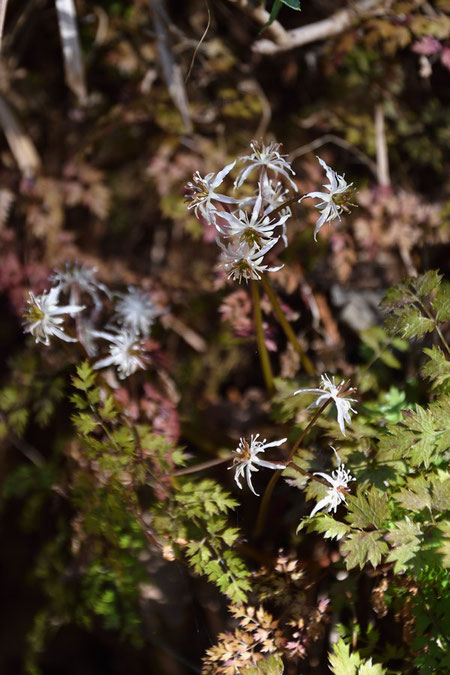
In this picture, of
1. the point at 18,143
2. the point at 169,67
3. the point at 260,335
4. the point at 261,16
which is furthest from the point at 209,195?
the point at 18,143

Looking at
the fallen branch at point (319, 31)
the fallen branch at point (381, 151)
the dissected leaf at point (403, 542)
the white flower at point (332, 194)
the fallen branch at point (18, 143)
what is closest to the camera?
the dissected leaf at point (403, 542)

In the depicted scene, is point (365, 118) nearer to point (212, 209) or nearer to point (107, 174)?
point (107, 174)

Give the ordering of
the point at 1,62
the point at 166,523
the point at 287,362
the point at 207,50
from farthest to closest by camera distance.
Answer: the point at 1,62 → the point at 207,50 → the point at 287,362 → the point at 166,523

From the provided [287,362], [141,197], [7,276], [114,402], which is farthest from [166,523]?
Answer: [141,197]

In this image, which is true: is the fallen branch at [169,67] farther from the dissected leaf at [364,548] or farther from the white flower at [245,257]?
the dissected leaf at [364,548]

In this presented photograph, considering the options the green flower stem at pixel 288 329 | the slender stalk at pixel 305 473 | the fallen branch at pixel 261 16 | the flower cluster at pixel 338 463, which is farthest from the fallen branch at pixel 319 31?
the slender stalk at pixel 305 473

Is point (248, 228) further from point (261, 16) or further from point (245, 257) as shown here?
point (261, 16)
